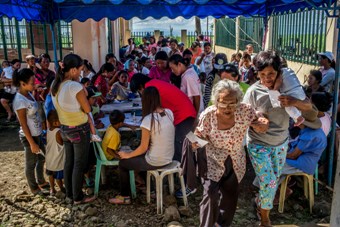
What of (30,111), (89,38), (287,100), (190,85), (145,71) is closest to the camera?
(287,100)

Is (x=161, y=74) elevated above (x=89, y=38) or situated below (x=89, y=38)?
below

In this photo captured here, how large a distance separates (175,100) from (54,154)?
61.1 inches

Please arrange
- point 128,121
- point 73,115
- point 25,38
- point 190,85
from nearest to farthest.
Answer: point 73,115 < point 190,85 < point 128,121 < point 25,38

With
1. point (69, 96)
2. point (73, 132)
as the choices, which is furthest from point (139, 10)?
point (73, 132)

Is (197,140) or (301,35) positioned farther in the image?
(301,35)

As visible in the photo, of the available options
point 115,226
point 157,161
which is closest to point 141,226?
point 115,226

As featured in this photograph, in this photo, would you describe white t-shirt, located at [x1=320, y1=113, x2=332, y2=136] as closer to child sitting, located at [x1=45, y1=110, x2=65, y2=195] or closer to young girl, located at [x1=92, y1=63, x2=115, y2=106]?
child sitting, located at [x1=45, y1=110, x2=65, y2=195]

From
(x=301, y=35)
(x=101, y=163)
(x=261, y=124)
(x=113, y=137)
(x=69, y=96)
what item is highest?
Result: (x=301, y=35)

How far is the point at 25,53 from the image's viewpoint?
9.76m

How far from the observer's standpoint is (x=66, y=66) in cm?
346

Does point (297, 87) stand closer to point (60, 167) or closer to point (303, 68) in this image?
point (60, 167)

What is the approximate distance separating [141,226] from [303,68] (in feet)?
22.1

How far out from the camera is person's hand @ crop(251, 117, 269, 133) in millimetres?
2822

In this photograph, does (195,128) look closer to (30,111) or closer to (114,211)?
(114,211)
